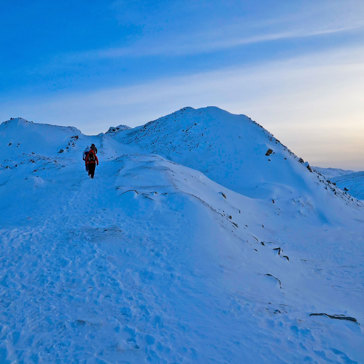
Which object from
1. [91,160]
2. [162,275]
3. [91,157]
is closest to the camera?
[162,275]

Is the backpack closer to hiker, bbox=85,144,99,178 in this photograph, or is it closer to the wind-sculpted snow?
hiker, bbox=85,144,99,178

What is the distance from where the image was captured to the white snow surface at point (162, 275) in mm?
5980

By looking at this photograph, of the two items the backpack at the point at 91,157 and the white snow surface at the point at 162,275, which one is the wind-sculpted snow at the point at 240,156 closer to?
the white snow surface at the point at 162,275

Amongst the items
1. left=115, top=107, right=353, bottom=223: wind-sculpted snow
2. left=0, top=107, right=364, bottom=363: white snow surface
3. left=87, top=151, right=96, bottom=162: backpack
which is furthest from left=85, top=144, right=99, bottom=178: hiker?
left=115, top=107, right=353, bottom=223: wind-sculpted snow

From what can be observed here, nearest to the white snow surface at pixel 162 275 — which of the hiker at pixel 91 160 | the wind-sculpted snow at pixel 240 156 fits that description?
the hiker at pixel 91 160

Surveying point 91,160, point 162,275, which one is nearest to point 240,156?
point 91,160

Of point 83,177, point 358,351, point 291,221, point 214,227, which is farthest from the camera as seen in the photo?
point 291,221

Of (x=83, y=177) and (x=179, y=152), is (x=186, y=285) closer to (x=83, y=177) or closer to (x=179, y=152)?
(x=83, y=177)

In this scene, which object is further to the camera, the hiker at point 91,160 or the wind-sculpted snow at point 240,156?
the wind-sculpted snow at point 240,156

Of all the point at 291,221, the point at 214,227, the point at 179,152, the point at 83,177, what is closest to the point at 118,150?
the point at 179,152

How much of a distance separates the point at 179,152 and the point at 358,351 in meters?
30.4

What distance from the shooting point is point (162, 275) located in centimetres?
872

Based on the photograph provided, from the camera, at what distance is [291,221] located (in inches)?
866

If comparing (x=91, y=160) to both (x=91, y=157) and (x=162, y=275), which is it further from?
(x=162, y=275)
